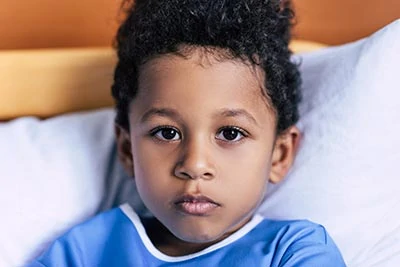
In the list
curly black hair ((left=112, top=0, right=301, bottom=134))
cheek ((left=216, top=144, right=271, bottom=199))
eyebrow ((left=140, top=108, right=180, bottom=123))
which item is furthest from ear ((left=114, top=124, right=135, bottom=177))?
cheek ((left=216, top=144, right=271, bottom=199))

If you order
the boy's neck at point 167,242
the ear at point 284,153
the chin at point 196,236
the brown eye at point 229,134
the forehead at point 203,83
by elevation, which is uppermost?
the forehead at point 203,83

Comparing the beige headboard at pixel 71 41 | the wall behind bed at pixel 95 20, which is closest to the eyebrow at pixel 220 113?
the beige headboard at pixel 71 41

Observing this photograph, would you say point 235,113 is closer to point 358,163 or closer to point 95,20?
point 358,163

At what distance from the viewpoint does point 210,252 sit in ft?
3.40

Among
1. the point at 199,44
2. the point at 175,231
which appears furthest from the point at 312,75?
the point at 175,231

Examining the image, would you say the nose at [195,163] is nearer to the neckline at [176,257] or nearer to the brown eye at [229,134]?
the brown eye at [229,134]

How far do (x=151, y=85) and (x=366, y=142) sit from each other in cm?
35

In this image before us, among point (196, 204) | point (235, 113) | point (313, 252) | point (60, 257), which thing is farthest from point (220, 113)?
point (60, 257)

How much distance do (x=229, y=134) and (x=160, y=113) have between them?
107 millimetres

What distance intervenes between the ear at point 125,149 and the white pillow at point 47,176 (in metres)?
0.08

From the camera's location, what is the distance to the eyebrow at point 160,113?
989 mm

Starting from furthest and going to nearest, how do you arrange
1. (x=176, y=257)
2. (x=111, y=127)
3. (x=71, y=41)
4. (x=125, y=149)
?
(x=71, y=41), (x=111, y=127), (x=125, y=149), (x=176, y=257)

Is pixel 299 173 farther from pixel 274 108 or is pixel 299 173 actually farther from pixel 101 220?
pixel 101 220

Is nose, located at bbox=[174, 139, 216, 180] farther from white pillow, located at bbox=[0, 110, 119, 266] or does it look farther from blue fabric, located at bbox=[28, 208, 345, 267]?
white pillow, located at bbox=[0, 110, 119, 266]
